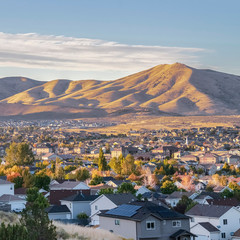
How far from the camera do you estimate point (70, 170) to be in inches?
4432

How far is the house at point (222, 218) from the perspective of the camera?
54.4m

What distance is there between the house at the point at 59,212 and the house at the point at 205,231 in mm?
11977

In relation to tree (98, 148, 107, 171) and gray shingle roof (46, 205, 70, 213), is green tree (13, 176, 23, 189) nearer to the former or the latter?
gray shingle roof (46, 205, 70, 213)

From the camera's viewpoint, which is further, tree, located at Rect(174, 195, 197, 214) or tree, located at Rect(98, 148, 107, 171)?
tree, located at Rect(98, 148, 107, 171)

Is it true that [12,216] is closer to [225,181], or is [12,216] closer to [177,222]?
[177,222]

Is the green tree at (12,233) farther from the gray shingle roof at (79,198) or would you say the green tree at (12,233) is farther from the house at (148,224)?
→ the gray shingle roof at (79,198)

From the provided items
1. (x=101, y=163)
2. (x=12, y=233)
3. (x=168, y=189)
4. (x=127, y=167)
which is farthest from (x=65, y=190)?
(x=12, y=233)

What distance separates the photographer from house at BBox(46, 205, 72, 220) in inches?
2251

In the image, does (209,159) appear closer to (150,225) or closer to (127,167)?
(127,167)

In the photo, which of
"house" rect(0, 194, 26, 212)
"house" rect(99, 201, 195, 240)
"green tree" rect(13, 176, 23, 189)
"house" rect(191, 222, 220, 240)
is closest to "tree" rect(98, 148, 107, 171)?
"green tree" rect(13, 176, 23, 189)

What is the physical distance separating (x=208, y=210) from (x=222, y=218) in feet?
6.40

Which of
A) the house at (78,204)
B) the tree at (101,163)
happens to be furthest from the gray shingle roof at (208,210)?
the tree at (101,163)

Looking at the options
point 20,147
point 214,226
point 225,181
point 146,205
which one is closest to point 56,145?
point 20,147

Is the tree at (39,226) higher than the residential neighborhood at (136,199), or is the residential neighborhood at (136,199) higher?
the tree at (39,226)
